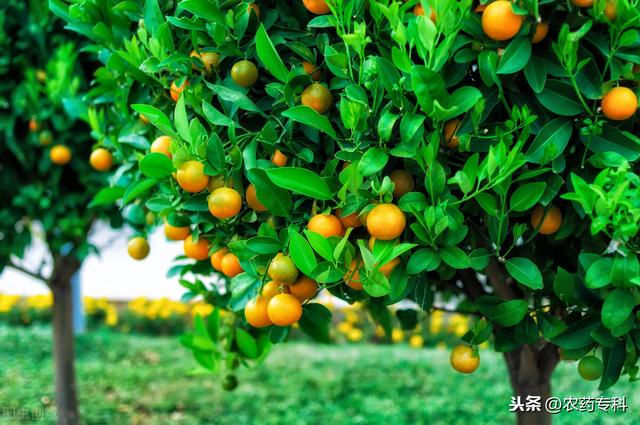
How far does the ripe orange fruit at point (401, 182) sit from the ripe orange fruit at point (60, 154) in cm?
172

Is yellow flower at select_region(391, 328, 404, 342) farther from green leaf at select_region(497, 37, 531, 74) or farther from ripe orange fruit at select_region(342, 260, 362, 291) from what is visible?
green leaf at select_region(497, 37, 531, 74)

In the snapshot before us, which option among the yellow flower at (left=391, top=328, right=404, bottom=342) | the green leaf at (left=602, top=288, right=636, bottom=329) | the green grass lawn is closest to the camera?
the green leaf at (left=602, top=288, right=636, bottom=329)

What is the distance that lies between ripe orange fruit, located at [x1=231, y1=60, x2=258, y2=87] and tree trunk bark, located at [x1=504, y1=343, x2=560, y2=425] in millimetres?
1000

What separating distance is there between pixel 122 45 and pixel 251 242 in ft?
2.21

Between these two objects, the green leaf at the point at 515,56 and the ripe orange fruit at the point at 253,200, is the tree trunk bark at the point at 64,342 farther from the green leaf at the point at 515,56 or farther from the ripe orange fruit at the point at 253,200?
the green leaf at the point at 515,56

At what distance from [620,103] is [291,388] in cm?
314

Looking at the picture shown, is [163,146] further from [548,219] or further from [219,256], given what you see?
[548,219]

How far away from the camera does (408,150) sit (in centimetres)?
121

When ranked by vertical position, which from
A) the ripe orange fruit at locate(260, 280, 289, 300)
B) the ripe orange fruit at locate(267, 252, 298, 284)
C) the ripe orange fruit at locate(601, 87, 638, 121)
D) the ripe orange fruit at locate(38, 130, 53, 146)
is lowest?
the ripe orange fruit at locate(260, 280, 289, 300)

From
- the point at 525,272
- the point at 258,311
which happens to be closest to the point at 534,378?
the point at 525,272

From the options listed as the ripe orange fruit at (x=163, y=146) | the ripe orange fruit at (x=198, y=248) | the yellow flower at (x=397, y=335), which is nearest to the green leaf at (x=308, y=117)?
the ripe orange fruit at (x=163, y=146)

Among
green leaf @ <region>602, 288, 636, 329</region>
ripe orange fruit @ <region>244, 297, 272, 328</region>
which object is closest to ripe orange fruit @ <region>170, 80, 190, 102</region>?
ripe orange fruit @ <region>244, 297, 272, 328</region>

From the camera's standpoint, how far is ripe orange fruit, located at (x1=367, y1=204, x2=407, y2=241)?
3.97 feet

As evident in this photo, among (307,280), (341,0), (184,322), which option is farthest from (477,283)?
(184,322)
